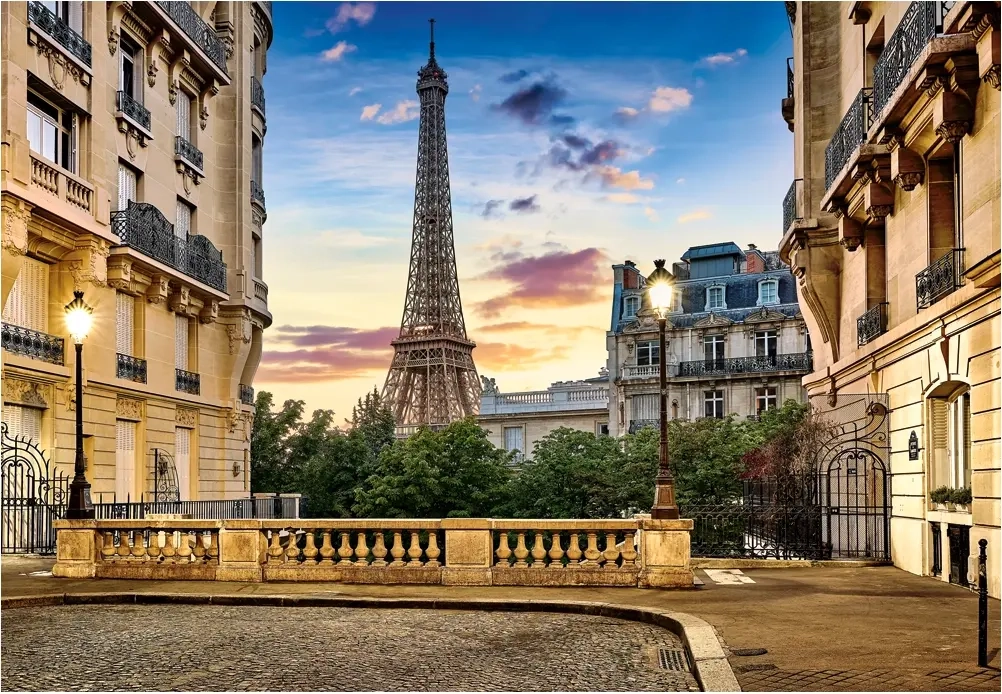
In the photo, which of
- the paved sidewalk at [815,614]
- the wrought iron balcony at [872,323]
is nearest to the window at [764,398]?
the wrought iron balcony at [872,323]

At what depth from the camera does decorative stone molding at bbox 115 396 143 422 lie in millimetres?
26931

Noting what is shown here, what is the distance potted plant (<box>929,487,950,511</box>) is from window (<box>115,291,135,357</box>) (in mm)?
19884

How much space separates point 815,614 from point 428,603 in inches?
194

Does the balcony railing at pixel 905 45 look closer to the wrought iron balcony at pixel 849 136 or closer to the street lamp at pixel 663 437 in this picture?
the wrought iron balcony at pixel 849 136

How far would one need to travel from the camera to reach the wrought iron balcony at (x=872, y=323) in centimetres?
2005

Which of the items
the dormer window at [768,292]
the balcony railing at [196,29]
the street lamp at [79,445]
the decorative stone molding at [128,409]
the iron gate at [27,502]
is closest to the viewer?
the street lamp at [79,445]

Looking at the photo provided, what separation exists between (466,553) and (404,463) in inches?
806

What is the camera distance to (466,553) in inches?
627

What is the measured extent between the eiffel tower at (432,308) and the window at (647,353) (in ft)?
81.1

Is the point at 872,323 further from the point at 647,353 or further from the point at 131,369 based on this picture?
the point at 647,353

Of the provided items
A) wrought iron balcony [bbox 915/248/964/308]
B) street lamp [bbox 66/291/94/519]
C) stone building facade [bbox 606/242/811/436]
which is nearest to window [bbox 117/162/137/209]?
street lamp [bbox 66/291/94/519]

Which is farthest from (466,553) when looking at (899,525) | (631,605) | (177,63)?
(177,63)

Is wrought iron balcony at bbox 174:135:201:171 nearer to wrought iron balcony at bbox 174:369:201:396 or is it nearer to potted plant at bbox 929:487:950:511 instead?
wrought iron balcony at bbox 174:369:201:396

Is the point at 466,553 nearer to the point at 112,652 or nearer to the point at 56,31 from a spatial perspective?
the point at 112,652
